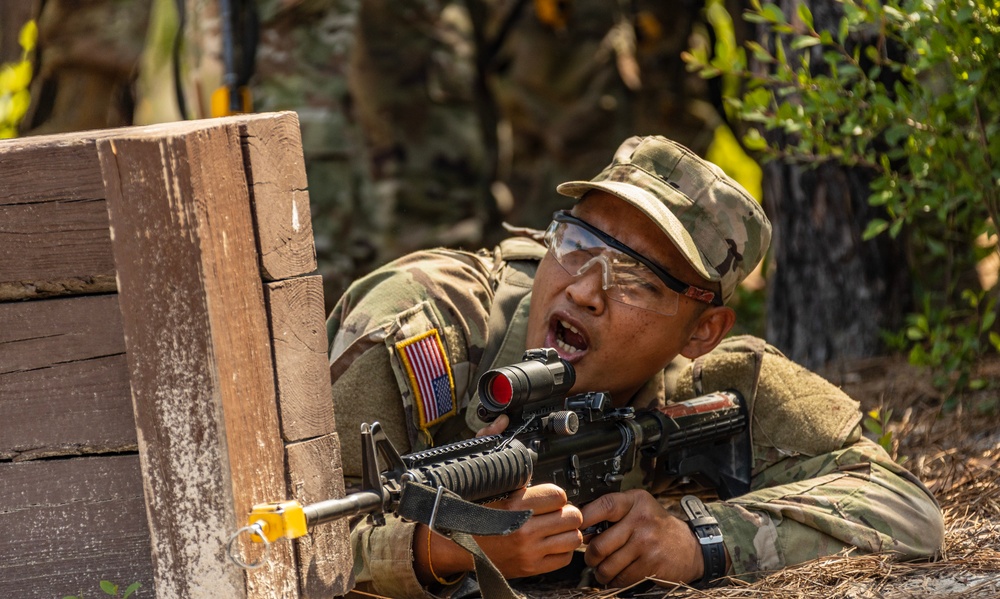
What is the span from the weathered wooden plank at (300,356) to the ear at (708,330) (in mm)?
1297

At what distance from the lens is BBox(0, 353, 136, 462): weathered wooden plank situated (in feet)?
7.05

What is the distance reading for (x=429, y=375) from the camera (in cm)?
298

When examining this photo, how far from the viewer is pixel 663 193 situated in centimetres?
307

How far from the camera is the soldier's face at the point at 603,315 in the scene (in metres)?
3.01

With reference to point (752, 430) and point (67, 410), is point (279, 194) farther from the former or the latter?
point (752, 430)

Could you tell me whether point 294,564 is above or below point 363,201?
below

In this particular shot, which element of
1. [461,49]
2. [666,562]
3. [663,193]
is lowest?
[666,562]

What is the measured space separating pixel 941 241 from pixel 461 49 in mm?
3073

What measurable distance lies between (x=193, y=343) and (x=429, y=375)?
3.28 ft

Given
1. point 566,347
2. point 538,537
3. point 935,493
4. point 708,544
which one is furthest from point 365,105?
point 538,537

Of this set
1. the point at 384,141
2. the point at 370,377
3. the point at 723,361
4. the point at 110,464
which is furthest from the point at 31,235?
the point at 384,141

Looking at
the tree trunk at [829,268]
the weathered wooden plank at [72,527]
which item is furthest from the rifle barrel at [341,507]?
the tree trunk at [829,268]

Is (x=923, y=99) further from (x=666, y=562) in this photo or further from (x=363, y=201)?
(x=363, y=201)

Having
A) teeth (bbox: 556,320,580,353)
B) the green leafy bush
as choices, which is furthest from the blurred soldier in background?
teeth (bbox: 556,320,580,353)
